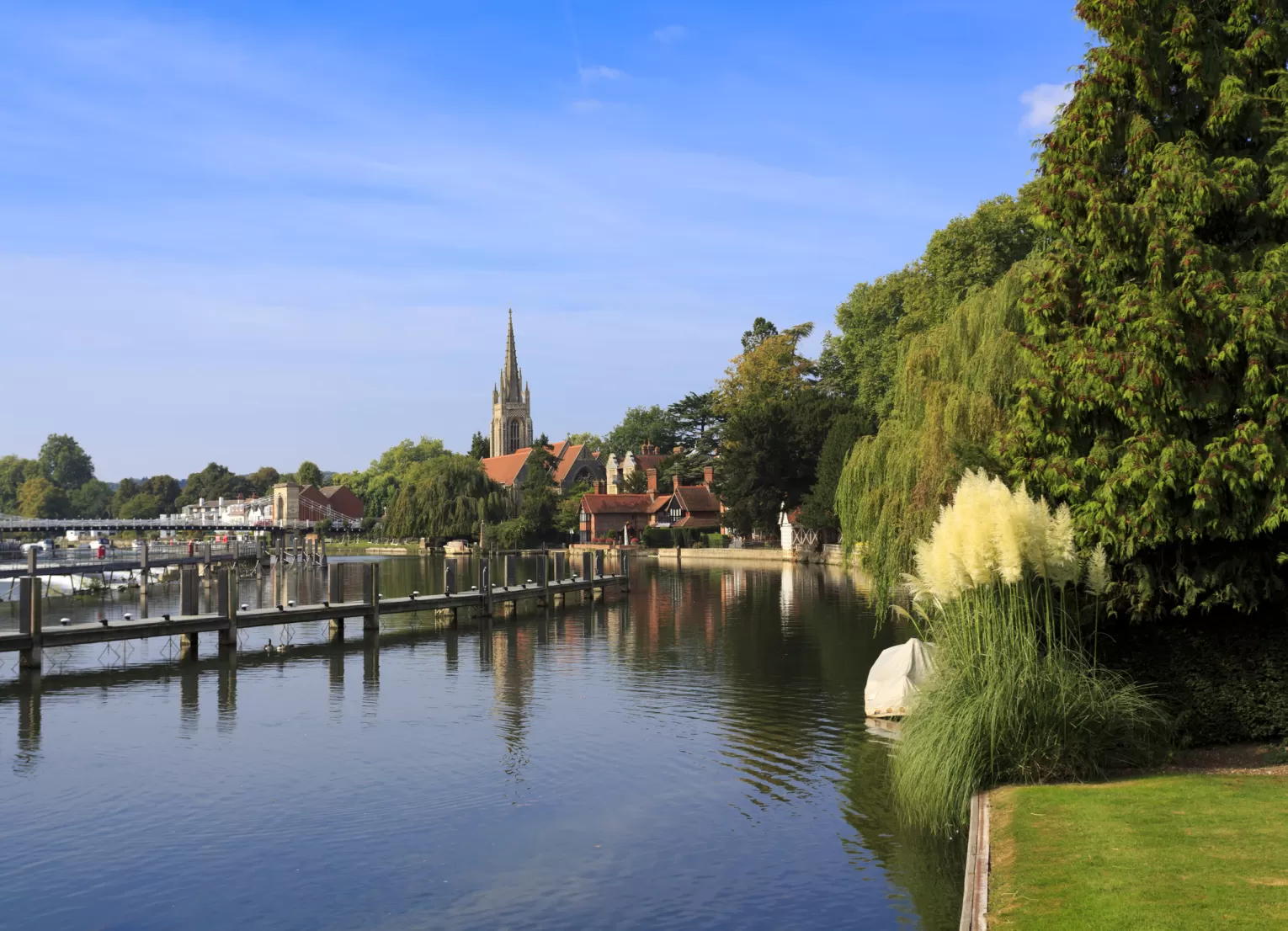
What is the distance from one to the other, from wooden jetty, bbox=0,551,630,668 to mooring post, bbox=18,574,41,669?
0.07ft

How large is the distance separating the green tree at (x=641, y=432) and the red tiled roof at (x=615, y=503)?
28354 millimetres

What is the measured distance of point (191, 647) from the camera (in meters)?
30.6

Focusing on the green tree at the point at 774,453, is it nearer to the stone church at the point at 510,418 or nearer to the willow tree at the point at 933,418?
the willow tree at the point at 933,418

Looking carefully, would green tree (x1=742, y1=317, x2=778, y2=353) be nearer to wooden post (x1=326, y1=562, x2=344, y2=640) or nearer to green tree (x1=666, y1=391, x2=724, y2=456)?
green tree (x1=666, y1=391, x2=724, y2=456)

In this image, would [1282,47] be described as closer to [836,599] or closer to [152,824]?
[152,824]

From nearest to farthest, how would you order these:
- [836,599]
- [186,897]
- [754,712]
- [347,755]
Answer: [186,897], [347,755], [754,712], [836,599]

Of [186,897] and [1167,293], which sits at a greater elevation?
[1167,293]

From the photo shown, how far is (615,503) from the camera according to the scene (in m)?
113

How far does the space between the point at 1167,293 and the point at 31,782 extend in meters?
17.4

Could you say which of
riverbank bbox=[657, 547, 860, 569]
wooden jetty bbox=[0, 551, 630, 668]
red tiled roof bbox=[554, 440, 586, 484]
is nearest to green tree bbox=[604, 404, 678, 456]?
A: red tiled roof bbox=[554, 440, 586, 484]

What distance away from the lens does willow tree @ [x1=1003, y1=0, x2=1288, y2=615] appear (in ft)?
44.1

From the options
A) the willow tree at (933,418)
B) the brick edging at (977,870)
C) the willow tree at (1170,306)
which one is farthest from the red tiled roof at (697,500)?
the brick edging at (977,870)

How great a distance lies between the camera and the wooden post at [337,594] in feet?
115

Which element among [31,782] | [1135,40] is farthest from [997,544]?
[31,782]
